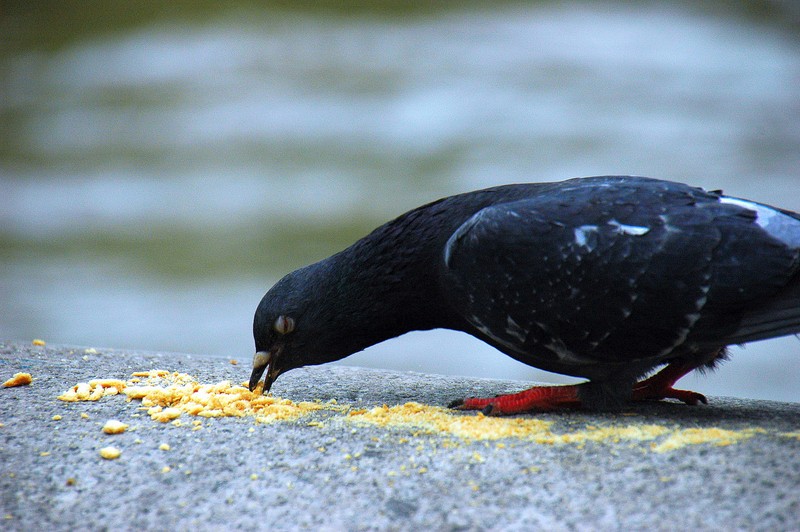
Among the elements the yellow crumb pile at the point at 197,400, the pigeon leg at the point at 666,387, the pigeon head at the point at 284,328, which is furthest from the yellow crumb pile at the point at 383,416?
the pigeon leg at the point at 666,387

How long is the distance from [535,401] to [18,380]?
7.64 ft

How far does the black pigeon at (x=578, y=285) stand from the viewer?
2.92m

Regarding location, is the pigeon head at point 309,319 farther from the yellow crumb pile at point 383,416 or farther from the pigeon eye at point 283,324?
the yellow crumb pile at point 383,416

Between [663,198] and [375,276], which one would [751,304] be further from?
[375,276]

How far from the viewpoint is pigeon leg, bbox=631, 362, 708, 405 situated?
3.53 metres

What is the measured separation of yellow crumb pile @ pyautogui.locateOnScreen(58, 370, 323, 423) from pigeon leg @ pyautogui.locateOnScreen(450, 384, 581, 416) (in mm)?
773

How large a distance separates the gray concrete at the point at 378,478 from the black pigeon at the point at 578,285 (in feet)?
1.00

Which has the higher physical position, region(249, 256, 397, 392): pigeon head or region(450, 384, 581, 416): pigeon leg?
region(249, 256, 397, 392): pigeon head

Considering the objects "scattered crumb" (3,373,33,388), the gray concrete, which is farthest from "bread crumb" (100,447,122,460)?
"scattered crumb" (3,373,33,388)

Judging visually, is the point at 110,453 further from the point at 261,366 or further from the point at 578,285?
the point at 578,285

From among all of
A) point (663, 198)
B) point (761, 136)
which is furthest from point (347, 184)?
point (663, 198)

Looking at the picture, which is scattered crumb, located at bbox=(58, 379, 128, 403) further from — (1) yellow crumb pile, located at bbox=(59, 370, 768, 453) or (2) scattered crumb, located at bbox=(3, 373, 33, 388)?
(2) scattered crumb, located at bbox=(3, 373, 33, 388)

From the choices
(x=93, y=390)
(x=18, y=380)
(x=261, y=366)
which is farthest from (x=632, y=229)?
(x=18, y=380)

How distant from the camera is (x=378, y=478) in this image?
2496 millimetres
